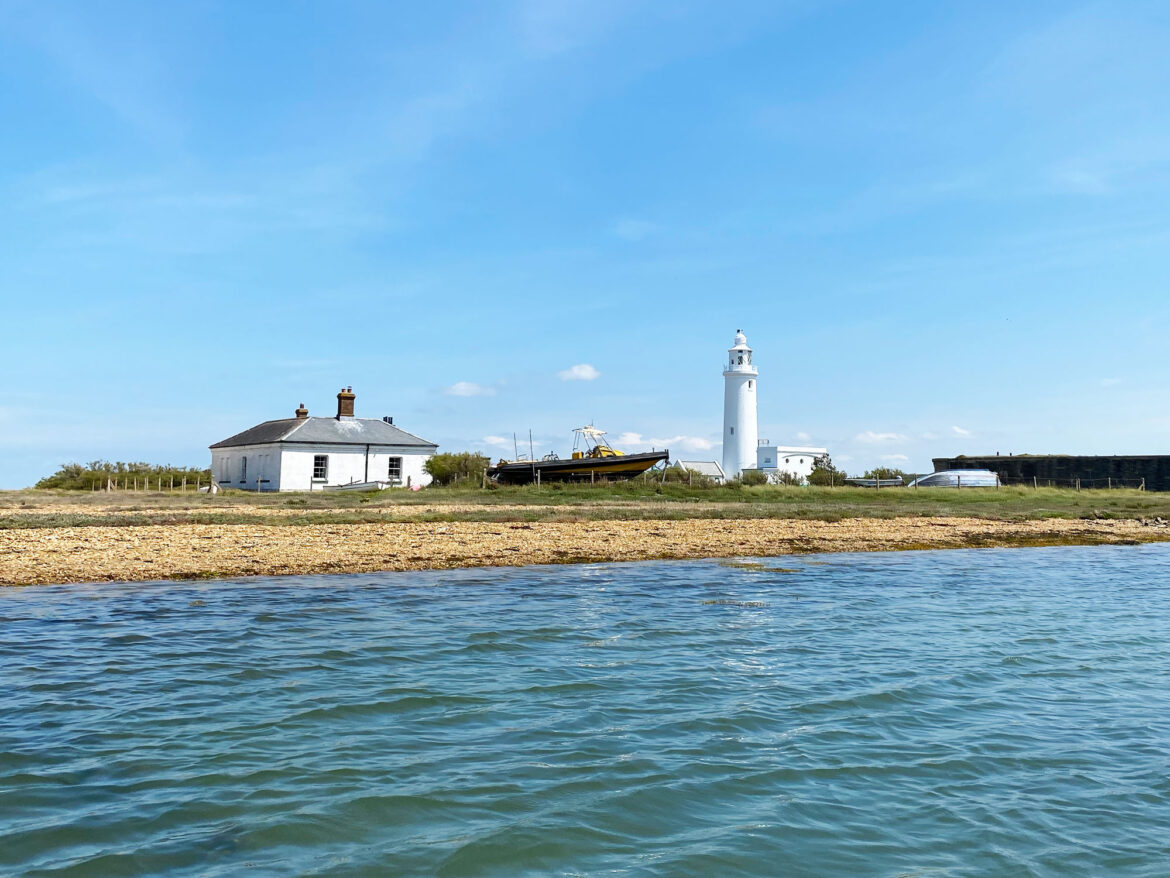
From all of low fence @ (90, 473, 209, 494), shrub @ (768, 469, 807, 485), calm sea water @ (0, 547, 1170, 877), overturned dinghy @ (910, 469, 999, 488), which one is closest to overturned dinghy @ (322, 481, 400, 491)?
low fence @ (90, 473, 209, 494)

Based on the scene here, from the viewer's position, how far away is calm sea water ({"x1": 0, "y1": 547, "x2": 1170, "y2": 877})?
399 centimetres

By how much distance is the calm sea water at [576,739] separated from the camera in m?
3.99

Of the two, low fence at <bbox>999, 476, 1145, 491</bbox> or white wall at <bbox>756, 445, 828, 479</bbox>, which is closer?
low fence at <bbox>999, 476, 1145, 491</bbox>

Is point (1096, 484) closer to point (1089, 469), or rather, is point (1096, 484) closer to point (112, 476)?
point (1089, 469)

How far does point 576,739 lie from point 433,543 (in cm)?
1133

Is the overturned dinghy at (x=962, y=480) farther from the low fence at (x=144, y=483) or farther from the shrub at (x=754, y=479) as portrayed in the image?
the low fence at (x=144, y=483)

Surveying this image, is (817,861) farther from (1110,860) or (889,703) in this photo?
(889,703)

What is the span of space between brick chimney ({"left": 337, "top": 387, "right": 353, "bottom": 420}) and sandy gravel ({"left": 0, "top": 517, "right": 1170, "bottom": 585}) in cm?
2113

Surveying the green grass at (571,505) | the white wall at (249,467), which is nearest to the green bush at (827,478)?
the green grass at (571,505)

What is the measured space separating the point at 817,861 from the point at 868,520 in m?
20.8

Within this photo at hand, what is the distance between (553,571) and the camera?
46.4ft

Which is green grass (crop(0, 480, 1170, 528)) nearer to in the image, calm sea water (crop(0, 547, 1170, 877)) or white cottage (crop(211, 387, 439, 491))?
white cottage (crop(211, 387, 439, 491))

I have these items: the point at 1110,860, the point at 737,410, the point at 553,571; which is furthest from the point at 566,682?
the point at 737,410

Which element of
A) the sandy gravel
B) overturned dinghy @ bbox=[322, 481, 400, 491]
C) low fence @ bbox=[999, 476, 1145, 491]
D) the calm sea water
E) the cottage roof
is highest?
the cottage roof
